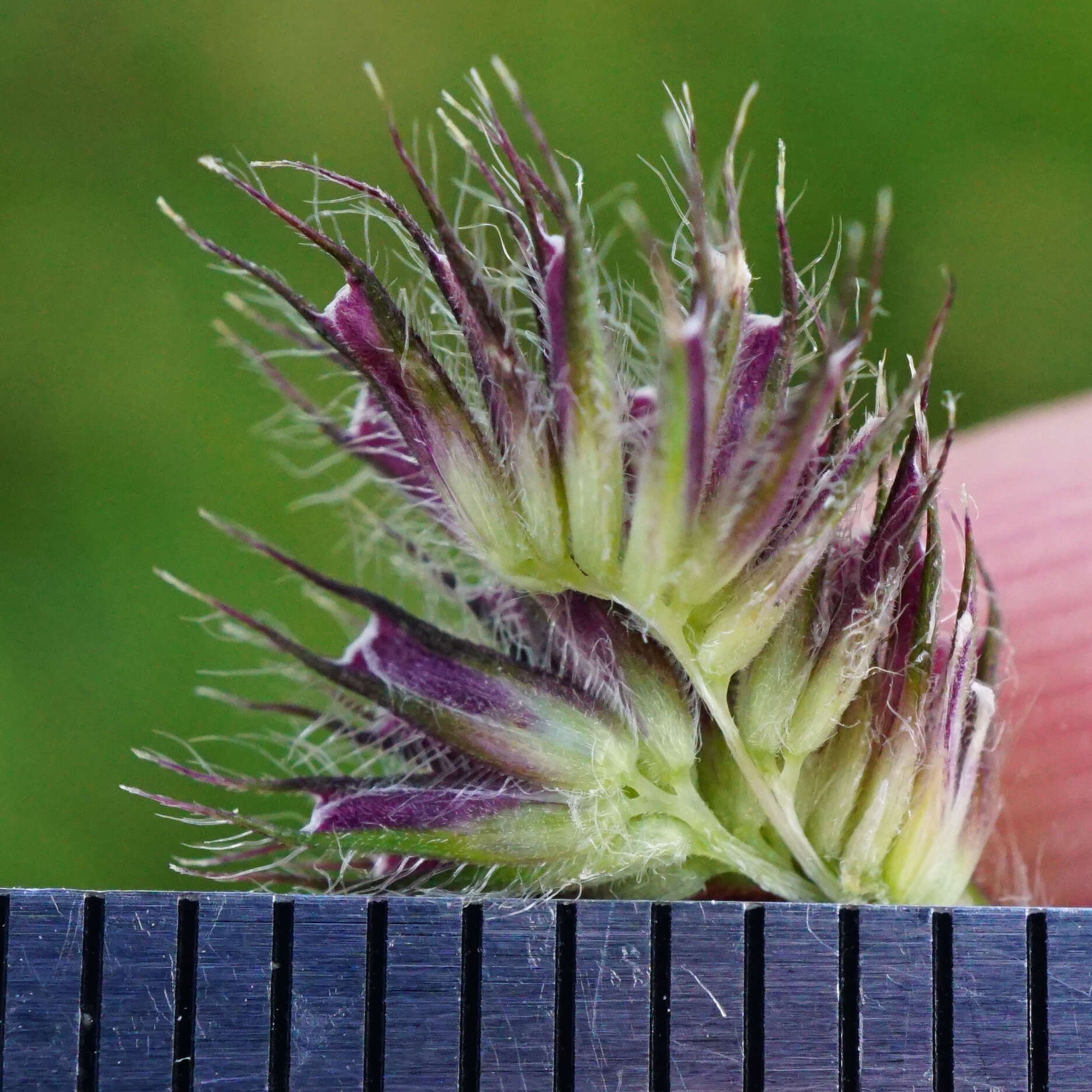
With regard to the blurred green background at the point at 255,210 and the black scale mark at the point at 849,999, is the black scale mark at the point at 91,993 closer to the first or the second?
Answer: the black scale mark at the point at 849,999

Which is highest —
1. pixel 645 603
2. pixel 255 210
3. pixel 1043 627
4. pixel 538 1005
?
pixel 255 210

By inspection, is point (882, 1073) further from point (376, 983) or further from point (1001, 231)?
point (1001, 231)

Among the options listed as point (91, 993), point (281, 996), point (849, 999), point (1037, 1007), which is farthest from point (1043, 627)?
point (91, 993)

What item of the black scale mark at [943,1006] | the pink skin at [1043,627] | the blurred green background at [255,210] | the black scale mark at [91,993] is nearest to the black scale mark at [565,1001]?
the black scale mark at [943,1006]

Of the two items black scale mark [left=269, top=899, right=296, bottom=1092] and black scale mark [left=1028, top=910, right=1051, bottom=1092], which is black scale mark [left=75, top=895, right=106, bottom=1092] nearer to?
black scale mark [left=269, top=899, right=296, bottom=1092]

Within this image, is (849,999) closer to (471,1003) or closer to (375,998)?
(471,1003)

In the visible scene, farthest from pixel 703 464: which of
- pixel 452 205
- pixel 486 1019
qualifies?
pixel 452 205
